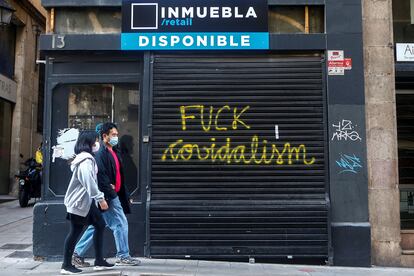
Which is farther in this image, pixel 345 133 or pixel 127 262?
pixel 345 133

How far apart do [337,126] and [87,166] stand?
153 inches

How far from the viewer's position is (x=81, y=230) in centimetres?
641

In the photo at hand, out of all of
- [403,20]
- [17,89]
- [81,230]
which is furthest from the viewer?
[17,89]

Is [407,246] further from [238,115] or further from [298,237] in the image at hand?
[238,115]

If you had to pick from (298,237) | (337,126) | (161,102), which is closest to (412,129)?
(337,126)

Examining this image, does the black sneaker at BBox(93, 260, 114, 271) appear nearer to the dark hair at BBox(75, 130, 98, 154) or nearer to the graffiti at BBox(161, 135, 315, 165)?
the dark hair at BBox(75, 130, 98, 154)

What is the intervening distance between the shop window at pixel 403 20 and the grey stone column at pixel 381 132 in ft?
1.09

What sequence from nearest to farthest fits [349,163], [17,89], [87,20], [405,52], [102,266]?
[102,266] → [349,163] → [87,20] → [405,52] → [17,89]

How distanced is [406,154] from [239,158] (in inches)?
114

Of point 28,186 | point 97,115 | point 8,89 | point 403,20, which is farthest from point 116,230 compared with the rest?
point 8,89

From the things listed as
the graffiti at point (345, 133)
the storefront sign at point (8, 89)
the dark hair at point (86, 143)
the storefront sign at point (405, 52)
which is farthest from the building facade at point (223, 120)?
the storefront sign at point (8, 89)

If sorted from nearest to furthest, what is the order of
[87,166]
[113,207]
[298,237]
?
[87,166] → [113,207] → [298,237]

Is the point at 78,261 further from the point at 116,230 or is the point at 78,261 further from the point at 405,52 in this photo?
the point at 405,52

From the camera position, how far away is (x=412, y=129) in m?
8.02
